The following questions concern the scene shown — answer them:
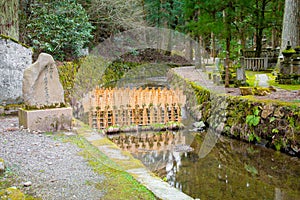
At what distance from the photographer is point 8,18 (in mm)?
11680

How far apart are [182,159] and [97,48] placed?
15.7m

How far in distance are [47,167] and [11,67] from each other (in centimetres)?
545

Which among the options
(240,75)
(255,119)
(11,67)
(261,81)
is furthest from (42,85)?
(261,81)

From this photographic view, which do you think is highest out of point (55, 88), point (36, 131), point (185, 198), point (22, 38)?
point (22, 38)

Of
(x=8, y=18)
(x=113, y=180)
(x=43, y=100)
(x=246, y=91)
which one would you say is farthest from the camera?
(x=8, y=18)

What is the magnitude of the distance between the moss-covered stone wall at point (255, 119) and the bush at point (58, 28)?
7.47 meters

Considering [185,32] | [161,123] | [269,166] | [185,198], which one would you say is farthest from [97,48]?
[185,198]

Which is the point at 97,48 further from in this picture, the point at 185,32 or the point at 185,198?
the point at 185,198

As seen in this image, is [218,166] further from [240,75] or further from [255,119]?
[240,75]

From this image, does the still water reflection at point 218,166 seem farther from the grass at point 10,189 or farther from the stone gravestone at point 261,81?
the stone gravestone at point 261,81

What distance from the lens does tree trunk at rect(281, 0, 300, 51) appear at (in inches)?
658

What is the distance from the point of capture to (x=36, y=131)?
7.76 m

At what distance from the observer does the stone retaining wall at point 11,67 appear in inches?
385

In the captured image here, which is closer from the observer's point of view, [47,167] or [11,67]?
[47,167]
